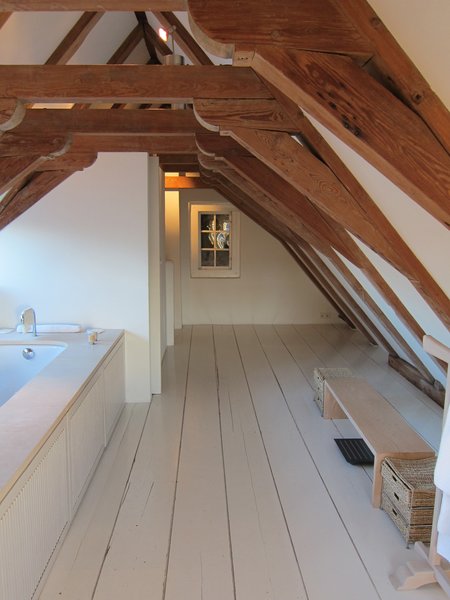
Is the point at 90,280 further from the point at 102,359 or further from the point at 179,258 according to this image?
the point at 179,258

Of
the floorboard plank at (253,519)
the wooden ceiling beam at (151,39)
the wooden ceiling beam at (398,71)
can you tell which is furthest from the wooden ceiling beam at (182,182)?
the wooden ceiling beam at (398,71)

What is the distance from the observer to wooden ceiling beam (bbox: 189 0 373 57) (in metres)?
1.26

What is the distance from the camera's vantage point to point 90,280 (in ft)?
12.8

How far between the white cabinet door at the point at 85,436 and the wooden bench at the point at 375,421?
1611mm

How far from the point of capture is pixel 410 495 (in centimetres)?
217

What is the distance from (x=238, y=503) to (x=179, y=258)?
500 centimetres

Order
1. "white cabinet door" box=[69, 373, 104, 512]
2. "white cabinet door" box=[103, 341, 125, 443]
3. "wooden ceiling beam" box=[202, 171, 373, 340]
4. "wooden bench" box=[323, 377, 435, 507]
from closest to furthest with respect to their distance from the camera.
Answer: "white cabinet door" box=[69, 373, 104, 512]
"wooden bench" box=[323, 377, 435, 507]
"white cabinet door" box=[103, 341, 125, 443]
"wooden ceiling beam" box=[202, 171, 373, 340]

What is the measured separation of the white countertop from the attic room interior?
0.05 feet

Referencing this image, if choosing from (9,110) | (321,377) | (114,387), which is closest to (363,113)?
(9,110)

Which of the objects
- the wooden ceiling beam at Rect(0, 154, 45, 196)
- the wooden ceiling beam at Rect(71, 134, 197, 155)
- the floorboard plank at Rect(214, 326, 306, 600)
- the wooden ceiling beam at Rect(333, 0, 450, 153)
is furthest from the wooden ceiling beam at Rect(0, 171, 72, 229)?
the wooden ceiling beam at Rect(333, 0, 450, 153)

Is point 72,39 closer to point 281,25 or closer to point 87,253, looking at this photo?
point 87,253

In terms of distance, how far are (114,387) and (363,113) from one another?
110 inches

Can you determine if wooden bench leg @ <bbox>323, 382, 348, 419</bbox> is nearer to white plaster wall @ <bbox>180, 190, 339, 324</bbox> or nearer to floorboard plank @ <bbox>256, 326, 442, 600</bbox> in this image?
floorboard plank @ <bbox>256, 326, 442, 600</bbox>

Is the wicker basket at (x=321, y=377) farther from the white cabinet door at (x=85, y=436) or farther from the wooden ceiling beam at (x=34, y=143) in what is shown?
the wooden ceiling beam at (x=34, y=143)
